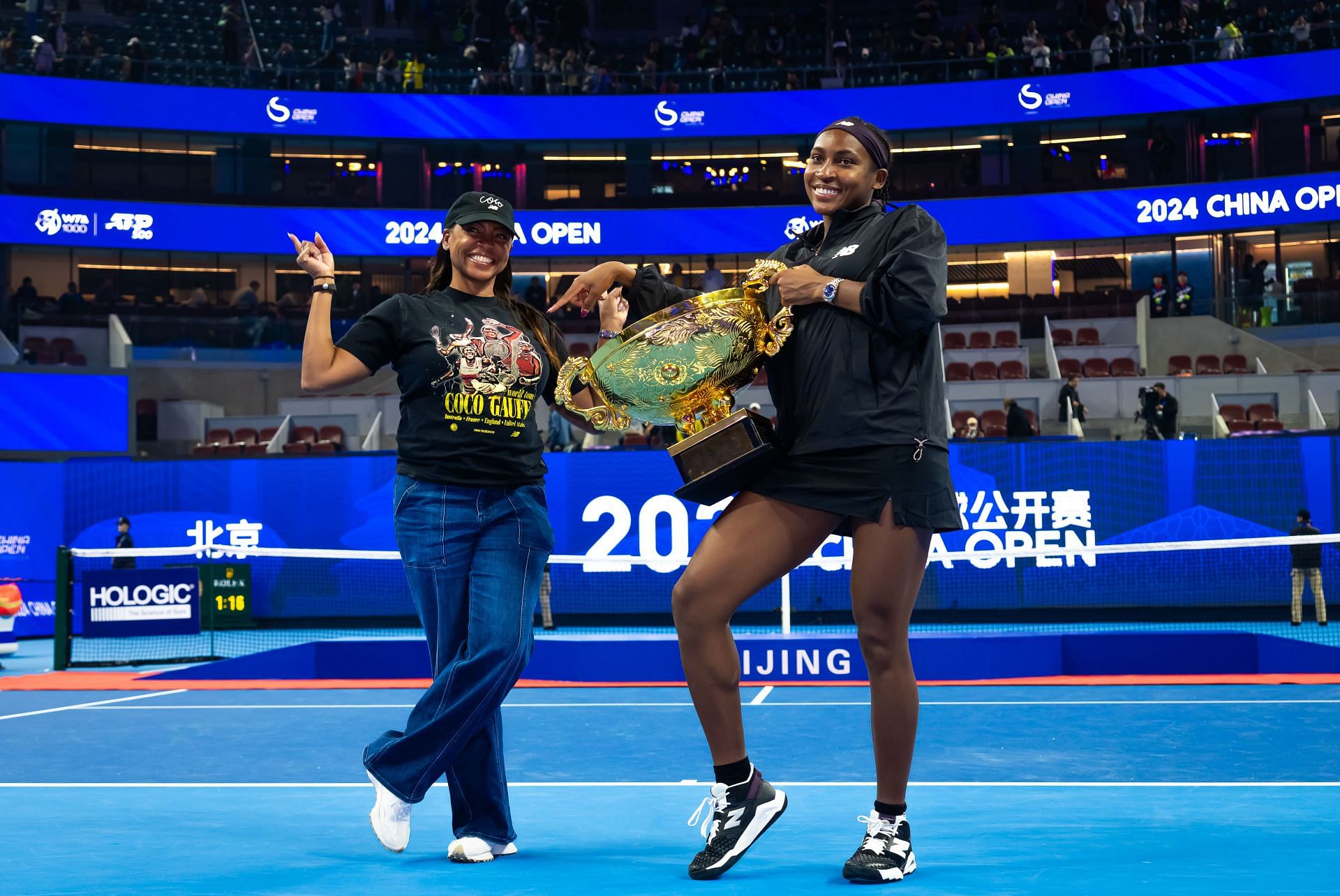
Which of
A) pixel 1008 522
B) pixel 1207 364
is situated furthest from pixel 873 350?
pixel 1207 364

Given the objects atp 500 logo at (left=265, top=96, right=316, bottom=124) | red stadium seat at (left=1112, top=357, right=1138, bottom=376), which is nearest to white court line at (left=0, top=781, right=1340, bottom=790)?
red stadium seat at (left=1112, top=357, right=1138, bottom=376)

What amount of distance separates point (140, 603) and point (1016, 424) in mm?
12084

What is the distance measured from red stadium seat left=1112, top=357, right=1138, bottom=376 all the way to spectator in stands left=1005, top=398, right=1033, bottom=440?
21.0 ft

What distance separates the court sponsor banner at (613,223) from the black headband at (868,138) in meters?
26.6

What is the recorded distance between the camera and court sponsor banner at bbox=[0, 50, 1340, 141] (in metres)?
30.1

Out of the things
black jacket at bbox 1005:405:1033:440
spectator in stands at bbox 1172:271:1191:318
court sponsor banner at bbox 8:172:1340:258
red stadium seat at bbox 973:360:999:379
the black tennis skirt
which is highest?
court sponsor banner at bbox 8:172:1340:258

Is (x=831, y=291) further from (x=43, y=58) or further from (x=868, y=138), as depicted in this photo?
(x=43, y=58)

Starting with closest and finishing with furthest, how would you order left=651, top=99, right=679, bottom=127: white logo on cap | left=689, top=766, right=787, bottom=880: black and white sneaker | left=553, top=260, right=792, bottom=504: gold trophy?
left=689, top=766, right=787, bottom=880: black and white sneaker
left=553, top=260, right=792, bottom=504: gold trophy
left=651, top=99, right=679, bottom=127: white logo on cap

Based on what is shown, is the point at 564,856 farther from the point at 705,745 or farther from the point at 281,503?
the point at 281,503

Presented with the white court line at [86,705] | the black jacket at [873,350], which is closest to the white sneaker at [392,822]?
the black jacket at [873,350]

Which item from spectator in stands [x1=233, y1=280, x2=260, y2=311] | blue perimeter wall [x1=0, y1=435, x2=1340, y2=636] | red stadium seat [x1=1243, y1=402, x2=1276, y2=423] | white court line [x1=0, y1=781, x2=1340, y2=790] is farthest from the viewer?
spectator in stands [x1=233, y1=280, x2=260, y2=311]

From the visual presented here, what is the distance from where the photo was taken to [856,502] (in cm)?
381

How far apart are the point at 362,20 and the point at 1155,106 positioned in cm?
2079

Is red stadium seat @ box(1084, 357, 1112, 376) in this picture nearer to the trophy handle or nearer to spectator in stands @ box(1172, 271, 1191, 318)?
spectator in stands @ box(1172, 271, 1191, 318)
